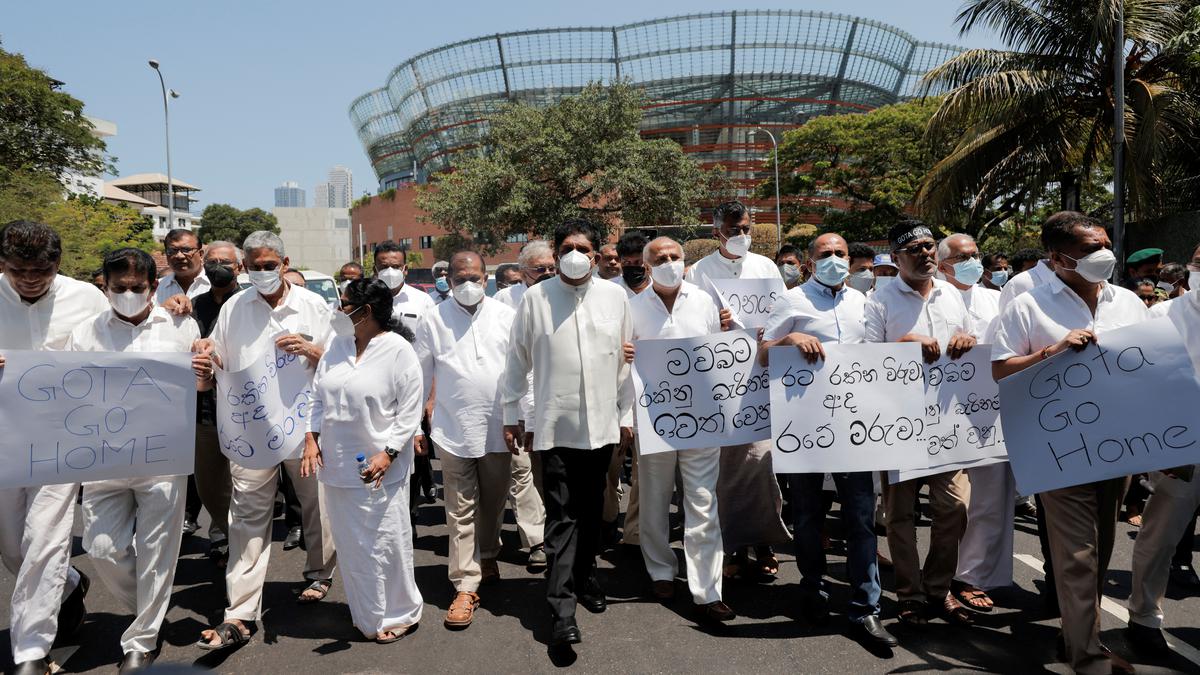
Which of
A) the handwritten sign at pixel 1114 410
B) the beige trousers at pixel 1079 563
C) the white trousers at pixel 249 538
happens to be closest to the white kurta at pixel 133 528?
the white trousers at pixel 249 538

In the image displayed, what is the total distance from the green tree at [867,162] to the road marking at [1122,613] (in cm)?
3131

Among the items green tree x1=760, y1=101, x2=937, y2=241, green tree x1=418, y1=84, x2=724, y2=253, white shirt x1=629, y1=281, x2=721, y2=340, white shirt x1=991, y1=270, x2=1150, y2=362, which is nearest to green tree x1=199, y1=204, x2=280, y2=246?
green tree x1=418, y1=84, x2=724, y2=253

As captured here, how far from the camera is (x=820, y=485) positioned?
432cm

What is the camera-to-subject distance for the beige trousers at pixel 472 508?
470cm

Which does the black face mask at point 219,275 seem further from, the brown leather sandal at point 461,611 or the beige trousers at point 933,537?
the beige trousers at point 933,537

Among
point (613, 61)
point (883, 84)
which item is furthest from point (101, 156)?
point (883, 84)

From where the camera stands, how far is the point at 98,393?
3895 mm

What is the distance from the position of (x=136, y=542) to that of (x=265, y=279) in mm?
1485

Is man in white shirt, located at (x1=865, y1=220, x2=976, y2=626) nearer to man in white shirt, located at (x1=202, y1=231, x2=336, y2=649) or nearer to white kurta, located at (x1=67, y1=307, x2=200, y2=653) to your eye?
man in white shirt, located at (x1=202, y1=231, x2=336, y2=649)

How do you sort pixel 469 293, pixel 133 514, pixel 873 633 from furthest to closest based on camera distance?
pixel 469 293, pixel 133 514, pixel 873 633

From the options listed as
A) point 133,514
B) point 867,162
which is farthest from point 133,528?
point 867,162

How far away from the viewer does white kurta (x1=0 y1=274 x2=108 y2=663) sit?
146 inches

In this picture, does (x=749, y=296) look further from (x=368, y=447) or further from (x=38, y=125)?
(x=38, y=125)

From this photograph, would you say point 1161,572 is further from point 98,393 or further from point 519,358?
point 98,393
